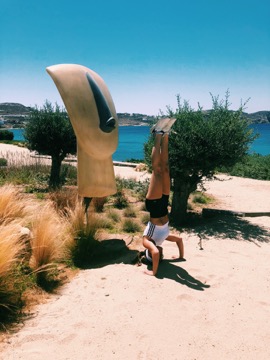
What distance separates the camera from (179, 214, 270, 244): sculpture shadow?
6664 millimetres

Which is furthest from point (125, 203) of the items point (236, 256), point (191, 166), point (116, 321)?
point (116, 321)

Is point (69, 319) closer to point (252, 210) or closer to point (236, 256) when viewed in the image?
point (236, 256)

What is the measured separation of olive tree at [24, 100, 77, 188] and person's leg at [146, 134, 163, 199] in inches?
244

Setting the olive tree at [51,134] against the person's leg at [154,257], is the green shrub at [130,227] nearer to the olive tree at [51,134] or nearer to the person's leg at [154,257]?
the person's leg at [154,257]

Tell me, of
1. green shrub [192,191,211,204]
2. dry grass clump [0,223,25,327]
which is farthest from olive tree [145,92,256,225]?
dry grass clump [0,223,25,327]

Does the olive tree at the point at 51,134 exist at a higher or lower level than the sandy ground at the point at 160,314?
higher

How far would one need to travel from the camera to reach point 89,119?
511 cm

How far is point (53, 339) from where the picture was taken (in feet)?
10.2

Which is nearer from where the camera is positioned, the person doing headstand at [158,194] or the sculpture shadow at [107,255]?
the person doing headstand at [158,194]

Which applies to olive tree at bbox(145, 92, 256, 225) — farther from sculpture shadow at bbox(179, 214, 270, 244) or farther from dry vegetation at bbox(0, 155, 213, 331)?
dry vegetation at bbox(0, 155, 213, 331)

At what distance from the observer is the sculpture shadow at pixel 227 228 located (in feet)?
21.9

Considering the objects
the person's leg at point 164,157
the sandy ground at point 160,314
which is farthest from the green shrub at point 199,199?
the person's leg at point 164,157

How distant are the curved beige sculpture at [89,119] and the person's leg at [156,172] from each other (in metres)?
1.06

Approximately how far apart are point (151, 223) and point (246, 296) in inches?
63.3
